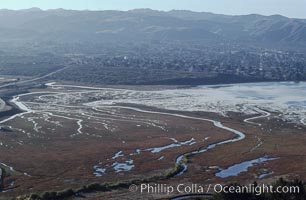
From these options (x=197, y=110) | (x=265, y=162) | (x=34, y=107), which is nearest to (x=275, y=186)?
(x=265, y=162)

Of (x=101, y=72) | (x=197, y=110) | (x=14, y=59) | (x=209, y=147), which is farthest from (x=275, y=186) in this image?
(x=14, y=59)

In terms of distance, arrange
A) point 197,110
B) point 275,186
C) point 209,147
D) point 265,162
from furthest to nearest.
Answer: point 197,110
point 209,147
point 265,162
point 275,186

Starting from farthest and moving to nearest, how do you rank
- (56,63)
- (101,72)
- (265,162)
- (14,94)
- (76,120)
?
(56,63) < (101,72) < (14,94) < (76,120) < (265,162)

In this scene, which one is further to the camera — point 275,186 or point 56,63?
point 56,63

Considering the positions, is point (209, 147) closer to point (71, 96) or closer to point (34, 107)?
point (34, 107)

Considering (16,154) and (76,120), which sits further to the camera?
(76,120)

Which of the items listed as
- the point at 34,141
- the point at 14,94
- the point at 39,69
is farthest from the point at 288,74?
the point at 34,141

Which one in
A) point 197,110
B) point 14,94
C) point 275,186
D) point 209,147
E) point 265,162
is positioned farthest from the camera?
point 14,94

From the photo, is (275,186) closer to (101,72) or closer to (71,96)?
(71,96)

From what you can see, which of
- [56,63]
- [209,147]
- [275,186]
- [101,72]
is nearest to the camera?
[275,186]
